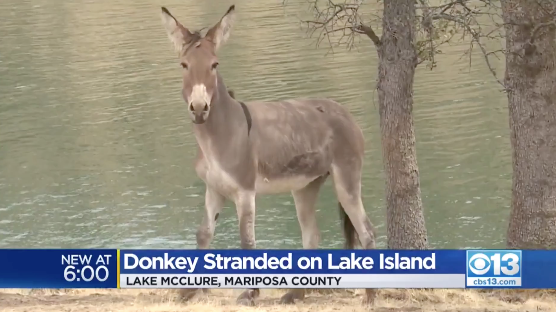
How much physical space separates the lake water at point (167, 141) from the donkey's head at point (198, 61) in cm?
505

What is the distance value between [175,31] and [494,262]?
4388mm

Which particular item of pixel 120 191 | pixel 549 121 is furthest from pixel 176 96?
pixel 549 121

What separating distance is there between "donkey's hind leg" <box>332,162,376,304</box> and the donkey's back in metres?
0.10

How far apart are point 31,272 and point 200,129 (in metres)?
2.42

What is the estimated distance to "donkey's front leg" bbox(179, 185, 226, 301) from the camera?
33.8ft

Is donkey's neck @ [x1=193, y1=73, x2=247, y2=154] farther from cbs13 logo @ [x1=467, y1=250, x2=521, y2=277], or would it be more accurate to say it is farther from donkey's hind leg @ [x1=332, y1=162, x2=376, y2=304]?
cbs13 logo @ [x1=467, y1=250, x2=521, y2=277]

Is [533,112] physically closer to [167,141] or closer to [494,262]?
[494,262]

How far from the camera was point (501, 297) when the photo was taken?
38.3 feet

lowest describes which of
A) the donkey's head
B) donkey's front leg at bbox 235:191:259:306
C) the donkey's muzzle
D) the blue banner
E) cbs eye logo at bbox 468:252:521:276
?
cbs eye logo at bbox 468:252:521:276

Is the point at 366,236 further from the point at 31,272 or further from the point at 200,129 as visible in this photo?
the point at 31,272

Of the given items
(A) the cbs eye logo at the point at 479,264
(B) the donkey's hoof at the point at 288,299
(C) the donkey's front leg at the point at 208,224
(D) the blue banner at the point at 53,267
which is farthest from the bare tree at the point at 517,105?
(D) the blue banner at the point at 53,267

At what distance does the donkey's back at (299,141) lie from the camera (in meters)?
10.4

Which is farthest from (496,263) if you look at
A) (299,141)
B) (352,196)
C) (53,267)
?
(53,267)

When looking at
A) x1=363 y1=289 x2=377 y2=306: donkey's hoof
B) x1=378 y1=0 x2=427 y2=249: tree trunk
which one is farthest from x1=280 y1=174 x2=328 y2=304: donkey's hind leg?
x1=378 y1=0 x2=427 y2=249: tree trunk
